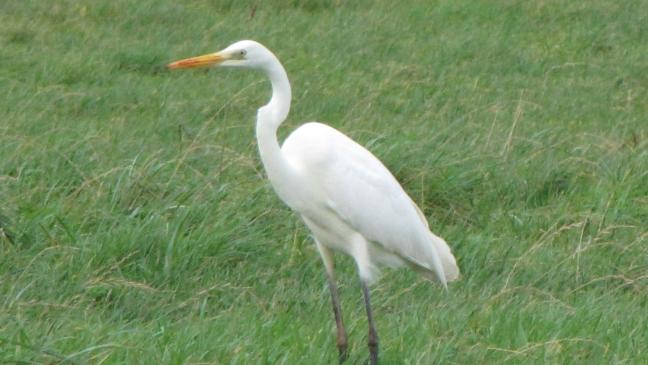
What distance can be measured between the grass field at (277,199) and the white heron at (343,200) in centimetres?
21

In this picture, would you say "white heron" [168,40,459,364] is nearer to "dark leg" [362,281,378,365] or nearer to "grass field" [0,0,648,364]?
"dark leg" [362,281,378,365]

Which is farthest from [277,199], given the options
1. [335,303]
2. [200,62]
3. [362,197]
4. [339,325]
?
[200,62]

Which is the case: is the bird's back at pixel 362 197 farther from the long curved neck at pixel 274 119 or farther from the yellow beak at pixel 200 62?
the yellow beak at pixel 200 62

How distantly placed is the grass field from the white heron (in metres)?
0.21

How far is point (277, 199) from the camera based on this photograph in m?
6.35

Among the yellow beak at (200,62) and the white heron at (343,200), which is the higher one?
the yellow beak at (200,62)

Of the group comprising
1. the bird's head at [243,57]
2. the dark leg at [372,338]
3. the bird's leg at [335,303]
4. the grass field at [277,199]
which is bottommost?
the grass field at [277,199]

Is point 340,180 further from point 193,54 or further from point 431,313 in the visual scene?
point 193,54

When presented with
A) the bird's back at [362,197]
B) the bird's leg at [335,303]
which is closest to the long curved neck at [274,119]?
the bird's back at [362,197]

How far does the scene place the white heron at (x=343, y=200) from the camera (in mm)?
5043

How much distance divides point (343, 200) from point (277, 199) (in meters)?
1.14

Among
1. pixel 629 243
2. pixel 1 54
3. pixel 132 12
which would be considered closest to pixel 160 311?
pixel 629 243

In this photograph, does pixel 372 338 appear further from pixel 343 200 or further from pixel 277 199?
pixel 277 199

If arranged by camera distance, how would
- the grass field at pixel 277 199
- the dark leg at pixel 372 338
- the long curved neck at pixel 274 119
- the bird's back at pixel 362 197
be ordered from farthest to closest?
the bird's back at pixel 362 197 → the long curved neck at pixel 274 119 → the grass field at pixel 277 199 → the dark leg at pixel 372 338
